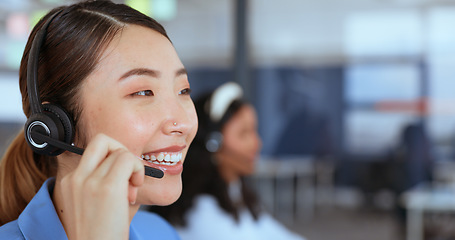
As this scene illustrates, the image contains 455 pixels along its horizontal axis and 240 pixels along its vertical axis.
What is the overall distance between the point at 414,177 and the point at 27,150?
10.2 feet

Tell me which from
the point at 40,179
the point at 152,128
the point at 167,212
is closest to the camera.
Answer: the point at 152,128

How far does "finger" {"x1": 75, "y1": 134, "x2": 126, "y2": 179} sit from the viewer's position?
0.63 m

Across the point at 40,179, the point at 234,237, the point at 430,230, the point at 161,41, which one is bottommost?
the point at 430,230

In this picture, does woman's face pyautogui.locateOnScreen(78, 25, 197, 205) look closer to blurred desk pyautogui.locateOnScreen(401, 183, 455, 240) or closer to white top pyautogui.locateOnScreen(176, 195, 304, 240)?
white top pyautogui.locateOnScreen(176, 195, 304, 240)

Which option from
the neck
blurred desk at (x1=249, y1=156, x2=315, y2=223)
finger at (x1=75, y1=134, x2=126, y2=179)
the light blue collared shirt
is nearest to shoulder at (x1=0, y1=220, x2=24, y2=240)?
the light blue collared shirt

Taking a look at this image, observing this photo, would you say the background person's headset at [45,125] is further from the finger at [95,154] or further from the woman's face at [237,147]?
the woman's face at [237,147]

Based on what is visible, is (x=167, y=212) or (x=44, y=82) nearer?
(x=44, y=82)

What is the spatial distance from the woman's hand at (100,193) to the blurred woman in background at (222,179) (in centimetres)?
131

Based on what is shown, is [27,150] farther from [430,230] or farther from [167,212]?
[430,230]

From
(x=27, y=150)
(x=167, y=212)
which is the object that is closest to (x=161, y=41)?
(x=27, y=150)

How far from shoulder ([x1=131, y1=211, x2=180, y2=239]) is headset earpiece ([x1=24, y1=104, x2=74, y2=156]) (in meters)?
0.33

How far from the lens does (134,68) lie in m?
0.82

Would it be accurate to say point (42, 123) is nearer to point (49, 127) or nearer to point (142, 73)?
point (49, 127)

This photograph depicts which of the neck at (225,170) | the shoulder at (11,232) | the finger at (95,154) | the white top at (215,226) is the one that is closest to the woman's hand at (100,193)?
the finger at (95,154)
